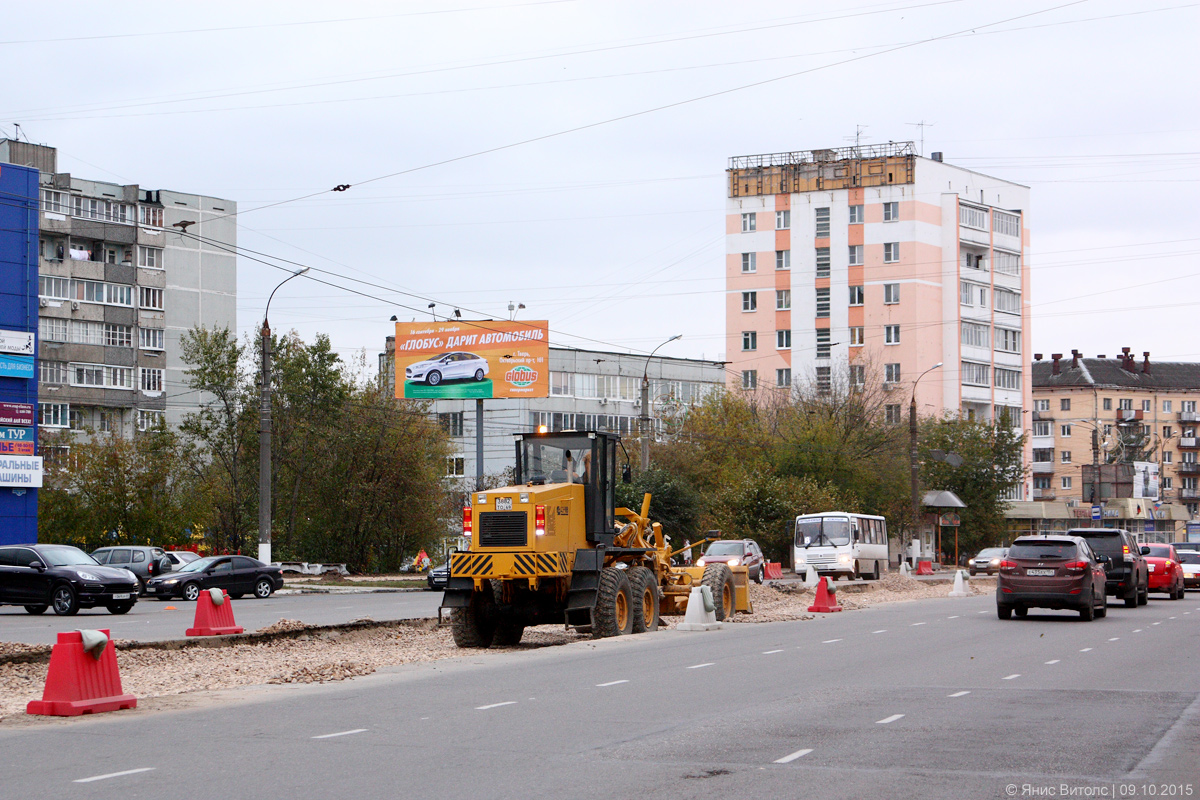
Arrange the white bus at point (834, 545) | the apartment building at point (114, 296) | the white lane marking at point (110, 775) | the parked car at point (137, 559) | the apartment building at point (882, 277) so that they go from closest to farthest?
1. the white lane marking at point (110, 775)
2. the parked car at point (137, 559)
3. the white bus at point (834, 545)
4. the apartment building at point (114, 296)
5. the apartment building at point (882, 277)

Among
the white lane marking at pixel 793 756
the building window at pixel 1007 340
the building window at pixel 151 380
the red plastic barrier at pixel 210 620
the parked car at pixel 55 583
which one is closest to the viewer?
the white lane marking at pixel 793 756

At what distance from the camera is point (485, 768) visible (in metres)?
9.31

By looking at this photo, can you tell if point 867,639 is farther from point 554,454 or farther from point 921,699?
point 921,699

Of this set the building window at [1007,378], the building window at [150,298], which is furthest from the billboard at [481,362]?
the building window at [1007,378]

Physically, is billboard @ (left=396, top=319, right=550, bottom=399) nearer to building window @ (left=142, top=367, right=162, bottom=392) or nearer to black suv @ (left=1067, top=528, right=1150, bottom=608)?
black suv @ (left=1067, top=528, right=1150, bottom=608)

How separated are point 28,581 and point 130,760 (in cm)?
2090

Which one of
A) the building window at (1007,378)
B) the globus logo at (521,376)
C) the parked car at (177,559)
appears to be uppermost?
the building window at (1007,378)

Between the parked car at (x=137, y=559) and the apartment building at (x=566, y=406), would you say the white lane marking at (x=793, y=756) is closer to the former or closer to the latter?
the parked car at (x=137, y=559)

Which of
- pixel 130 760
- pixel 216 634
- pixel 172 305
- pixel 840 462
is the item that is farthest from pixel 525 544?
pixel 172 305

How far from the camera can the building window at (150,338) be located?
86312 millimetres

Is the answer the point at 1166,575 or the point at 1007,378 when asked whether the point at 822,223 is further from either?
the point at 1166,575

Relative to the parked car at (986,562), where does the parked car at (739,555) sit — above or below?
above

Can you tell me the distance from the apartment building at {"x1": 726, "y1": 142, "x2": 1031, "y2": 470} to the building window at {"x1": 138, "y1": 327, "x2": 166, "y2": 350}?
135 feet

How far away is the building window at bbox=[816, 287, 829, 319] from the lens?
96.6 m
